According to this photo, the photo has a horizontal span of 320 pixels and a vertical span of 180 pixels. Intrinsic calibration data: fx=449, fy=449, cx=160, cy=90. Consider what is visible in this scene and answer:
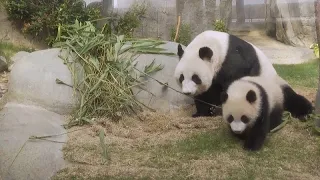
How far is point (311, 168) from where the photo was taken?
3488 mm

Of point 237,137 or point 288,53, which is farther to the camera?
point 288,53

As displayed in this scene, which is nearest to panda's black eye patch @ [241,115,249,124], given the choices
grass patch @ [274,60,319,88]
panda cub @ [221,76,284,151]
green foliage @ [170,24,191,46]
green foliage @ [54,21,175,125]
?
panda cub @ [221,76,284,151]

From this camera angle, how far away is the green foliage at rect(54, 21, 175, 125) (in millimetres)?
4617

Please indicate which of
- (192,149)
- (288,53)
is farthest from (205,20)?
(192,149)

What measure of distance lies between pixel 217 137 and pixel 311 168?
88 centimetres

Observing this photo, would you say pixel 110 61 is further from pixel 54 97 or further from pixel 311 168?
pixel 311 168

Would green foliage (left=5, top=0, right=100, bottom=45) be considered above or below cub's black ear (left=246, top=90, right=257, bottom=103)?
above

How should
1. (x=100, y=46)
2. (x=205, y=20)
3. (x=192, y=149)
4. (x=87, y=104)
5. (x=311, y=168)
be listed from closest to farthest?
(x=311, y=168), (x=192, y=149), (x=87, y=104), (x=100, y=46), (x=205, y=20)

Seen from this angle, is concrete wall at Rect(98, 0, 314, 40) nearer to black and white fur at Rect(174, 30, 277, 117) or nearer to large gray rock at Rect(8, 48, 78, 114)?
black and white fur at Rect(174, 30, 277, 117)

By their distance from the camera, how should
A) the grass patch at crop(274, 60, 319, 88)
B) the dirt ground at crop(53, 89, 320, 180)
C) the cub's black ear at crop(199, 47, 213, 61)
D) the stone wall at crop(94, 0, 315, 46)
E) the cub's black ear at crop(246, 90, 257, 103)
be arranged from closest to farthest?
the dirt ground at crop(53, 89, 320, 180) → the cub's black ear at crop(246, 90, 257, 103) → the cub's black ear at crop(199, 47, 213, 61) → the grass patch at crop(274, 60, 319, 88) → the stone wall at crop(94, 0, 315, 46)

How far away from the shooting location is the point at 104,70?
4793mm

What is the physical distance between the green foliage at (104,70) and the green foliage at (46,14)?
107 inches

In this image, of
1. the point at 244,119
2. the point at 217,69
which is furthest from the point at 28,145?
the point at 217,69

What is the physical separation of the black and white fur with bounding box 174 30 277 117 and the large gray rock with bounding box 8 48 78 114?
3.84ft
